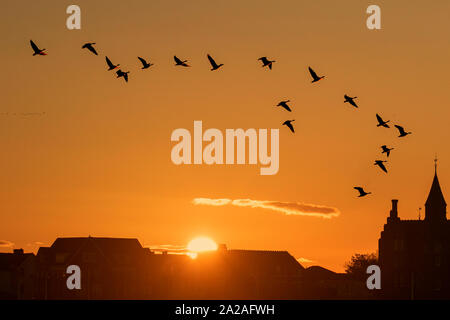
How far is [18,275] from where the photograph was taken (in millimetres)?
192625

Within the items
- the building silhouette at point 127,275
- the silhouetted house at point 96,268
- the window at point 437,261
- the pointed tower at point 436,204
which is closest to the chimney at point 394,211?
the pointed tower at point 436,204

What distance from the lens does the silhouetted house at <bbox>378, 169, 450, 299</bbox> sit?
182250 millimetres

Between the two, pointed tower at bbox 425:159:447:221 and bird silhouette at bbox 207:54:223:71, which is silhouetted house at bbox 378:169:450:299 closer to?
pointed tower at bbox 425:159:447:221

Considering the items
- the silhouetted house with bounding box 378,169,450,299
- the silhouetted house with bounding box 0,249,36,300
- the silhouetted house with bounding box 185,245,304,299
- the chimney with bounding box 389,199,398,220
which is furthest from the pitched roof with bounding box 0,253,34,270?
the chimney with bounding box 389,199,398,220

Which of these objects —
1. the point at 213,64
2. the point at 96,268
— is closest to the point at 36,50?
the point at 213,64

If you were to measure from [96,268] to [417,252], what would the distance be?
40.8 m

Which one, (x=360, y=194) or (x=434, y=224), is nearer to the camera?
(x=360, y=194)

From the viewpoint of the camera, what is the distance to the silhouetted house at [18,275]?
191m

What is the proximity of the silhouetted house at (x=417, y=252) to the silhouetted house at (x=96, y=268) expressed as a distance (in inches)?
1270
